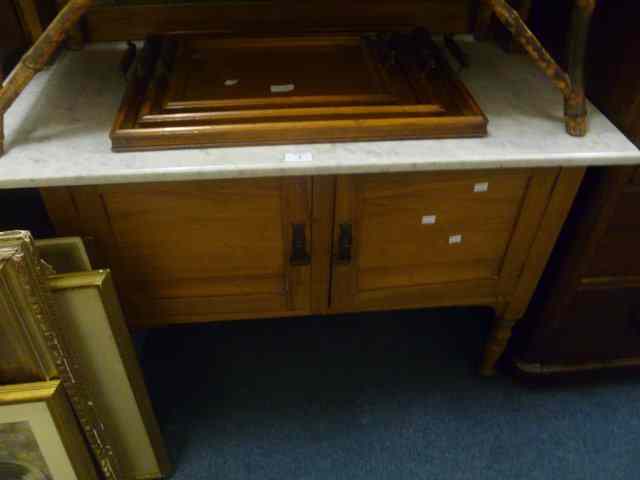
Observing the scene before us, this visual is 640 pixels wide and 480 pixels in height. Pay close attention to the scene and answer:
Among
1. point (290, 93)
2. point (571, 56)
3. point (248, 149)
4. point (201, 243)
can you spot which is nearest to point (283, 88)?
point (290, 93)

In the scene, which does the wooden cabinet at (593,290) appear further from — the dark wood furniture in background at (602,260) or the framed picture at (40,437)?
the framed picture at (40,437)

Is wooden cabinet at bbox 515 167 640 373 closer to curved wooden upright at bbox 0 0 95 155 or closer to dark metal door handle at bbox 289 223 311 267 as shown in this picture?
dark metal door handle at bbox 289 223 311 267

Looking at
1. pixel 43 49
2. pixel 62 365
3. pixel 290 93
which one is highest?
pixel 43 49

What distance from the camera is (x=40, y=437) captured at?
31.3 inches

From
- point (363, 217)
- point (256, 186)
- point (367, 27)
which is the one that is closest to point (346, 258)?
point (363, 217)

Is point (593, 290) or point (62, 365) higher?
point (62, 365)

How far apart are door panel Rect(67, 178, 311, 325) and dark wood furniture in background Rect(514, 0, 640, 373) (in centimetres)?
49

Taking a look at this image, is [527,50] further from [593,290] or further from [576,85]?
[593,290]

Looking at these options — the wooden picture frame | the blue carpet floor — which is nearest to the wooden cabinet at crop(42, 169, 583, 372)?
the wooden picture frame

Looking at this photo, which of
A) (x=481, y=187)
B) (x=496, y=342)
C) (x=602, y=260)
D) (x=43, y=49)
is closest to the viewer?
(x=43, y=49)

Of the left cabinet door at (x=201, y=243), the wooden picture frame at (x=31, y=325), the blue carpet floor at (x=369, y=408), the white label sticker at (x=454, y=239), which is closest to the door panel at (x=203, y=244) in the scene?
the left cabinet door at (x=201, y=243)

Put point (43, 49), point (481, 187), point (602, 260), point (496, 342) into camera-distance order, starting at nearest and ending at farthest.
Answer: point (43, 49), point (481, 187), point (602, 260), point (496, 342)

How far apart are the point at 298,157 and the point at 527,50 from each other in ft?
1.19

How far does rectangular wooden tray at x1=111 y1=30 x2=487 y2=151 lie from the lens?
739 mm
